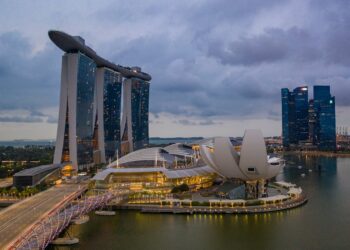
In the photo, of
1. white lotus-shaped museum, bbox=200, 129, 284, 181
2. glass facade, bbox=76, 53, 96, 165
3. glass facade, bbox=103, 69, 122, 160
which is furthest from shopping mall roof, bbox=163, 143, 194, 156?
white lotus-shaped museum, bbox=200, 129, 284, 181

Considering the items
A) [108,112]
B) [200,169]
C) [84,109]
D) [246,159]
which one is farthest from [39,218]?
[108,112]

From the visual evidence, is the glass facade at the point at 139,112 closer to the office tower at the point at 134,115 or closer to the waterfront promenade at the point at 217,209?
the office tower at the point at 134,115

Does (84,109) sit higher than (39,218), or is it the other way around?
(84,109)

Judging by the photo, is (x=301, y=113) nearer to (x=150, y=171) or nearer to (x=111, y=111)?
(x=111, y=111)

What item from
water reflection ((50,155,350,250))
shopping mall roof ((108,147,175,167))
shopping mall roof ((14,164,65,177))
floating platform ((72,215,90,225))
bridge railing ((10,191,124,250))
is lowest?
water reflection ((50,155,350,250))

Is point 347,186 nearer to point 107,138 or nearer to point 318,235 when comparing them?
point 318,235

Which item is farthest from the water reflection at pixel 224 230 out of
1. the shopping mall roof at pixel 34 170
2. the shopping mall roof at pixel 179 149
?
the shopping mall roof at pixel 179 149

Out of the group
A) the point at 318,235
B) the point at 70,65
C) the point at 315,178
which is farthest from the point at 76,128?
the point at 318,235

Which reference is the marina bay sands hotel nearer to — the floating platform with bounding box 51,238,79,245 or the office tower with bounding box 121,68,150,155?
the office tower with bounding box 121,68,150,155
